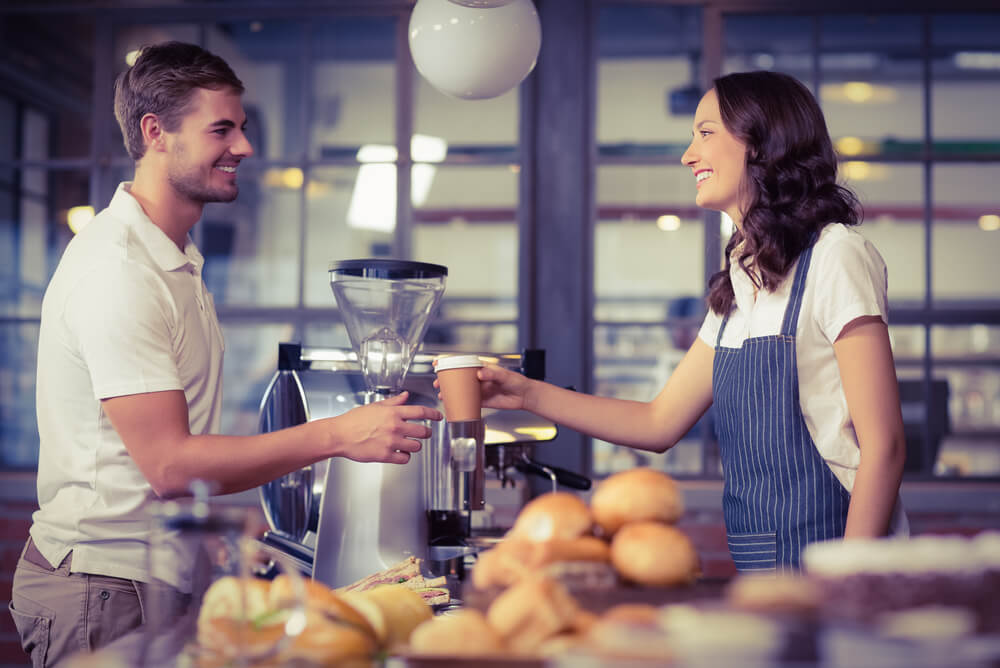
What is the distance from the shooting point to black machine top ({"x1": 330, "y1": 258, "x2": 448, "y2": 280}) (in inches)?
53.1

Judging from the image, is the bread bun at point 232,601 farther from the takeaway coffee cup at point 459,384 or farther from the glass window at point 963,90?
the glass window at point 963,90

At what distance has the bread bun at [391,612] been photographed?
793 millimetres

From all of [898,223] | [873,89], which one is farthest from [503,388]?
[898,223]

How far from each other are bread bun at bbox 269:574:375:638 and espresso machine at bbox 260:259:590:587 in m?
0.54

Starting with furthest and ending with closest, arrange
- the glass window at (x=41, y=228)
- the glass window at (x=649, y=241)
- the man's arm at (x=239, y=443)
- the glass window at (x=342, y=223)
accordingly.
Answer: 1. the glass window at (x=649, y=241)
2. the glass window at (x=342, y=223)
3. the glass window at (x=41, y=228)
4. the man's arm at (x=239, y=443)

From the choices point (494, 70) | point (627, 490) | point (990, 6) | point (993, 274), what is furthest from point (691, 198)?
point (627, 490)

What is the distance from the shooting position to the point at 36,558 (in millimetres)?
1285

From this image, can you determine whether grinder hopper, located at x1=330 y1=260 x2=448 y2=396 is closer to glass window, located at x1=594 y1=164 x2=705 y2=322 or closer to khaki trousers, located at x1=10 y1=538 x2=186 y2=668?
khaki trousers, located at x1=10 y1=538 x2=186 y2=668

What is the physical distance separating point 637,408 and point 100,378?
33.7 inches

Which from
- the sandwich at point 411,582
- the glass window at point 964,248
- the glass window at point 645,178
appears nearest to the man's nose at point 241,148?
the sandwich at point 411,582

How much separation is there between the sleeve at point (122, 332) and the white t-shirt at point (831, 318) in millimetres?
843

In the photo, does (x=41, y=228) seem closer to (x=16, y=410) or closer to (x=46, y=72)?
(x=16, y=410)

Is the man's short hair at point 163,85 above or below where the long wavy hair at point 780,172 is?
above

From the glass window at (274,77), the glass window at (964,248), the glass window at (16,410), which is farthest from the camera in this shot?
the glass window at (964,248)
